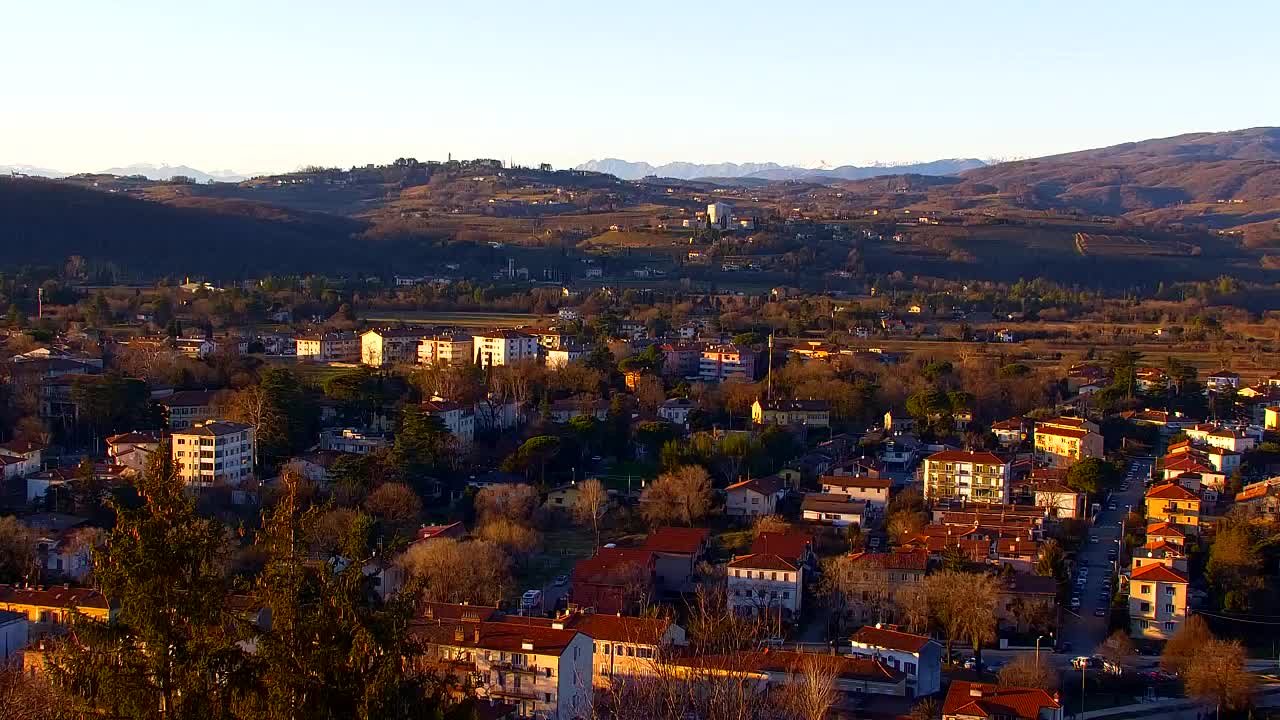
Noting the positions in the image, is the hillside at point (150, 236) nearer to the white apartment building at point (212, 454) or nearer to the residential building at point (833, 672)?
the white apartment building at point (212, 454)

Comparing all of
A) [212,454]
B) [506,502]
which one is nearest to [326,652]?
[506,502]

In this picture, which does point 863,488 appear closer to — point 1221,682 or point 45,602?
point 1221,682

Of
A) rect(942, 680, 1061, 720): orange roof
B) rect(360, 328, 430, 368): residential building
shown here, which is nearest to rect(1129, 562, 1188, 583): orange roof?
rect(942, 680, 1061, 720): orange roof

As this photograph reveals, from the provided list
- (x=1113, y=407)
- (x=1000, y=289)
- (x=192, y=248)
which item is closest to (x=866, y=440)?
(x=1113, y=407)

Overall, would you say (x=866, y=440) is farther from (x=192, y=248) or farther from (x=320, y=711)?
(x=192, y=248)

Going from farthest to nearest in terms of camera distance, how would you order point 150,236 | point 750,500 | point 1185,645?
point 150,236 < point 750,500 < point 1185,645
